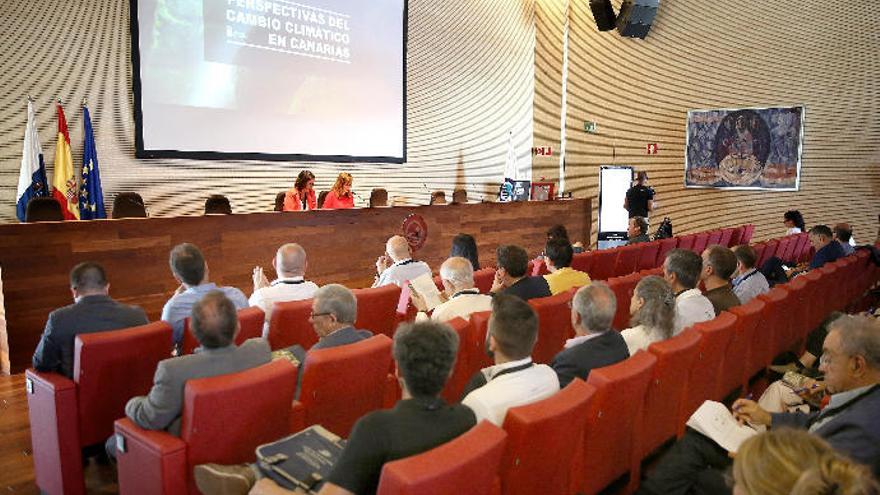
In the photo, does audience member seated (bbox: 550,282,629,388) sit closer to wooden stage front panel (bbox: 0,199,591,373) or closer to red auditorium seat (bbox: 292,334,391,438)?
red auditorium seat (bbox: 292,334,391,438)

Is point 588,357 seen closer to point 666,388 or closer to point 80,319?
point 666,388

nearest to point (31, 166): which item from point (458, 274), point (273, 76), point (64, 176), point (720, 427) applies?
point (64, 176)

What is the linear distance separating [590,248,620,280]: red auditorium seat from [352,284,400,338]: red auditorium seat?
237 centimetres

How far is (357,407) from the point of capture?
8.34ft

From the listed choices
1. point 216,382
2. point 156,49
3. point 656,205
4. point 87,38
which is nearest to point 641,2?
point 656,205

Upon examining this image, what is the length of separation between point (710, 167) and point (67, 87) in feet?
33.2

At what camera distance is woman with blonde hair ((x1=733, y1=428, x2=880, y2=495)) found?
3.54 feet

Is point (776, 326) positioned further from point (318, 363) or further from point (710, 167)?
point (710, 167)

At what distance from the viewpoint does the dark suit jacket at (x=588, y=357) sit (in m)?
2.45

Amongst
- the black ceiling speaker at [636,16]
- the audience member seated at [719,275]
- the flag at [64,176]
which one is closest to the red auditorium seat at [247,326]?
the audience member seated at [719,275]

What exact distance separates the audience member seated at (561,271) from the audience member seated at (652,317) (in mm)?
1239

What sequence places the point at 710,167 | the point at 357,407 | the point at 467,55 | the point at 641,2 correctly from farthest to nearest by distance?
the point at 710,167
the point at 467,55
the point at 641,2
the point at 357,407

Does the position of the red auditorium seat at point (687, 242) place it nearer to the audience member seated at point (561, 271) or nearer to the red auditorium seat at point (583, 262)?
the red auditorium seat at point (583, 262)

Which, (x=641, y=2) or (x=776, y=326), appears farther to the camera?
(x=641, y=2)
